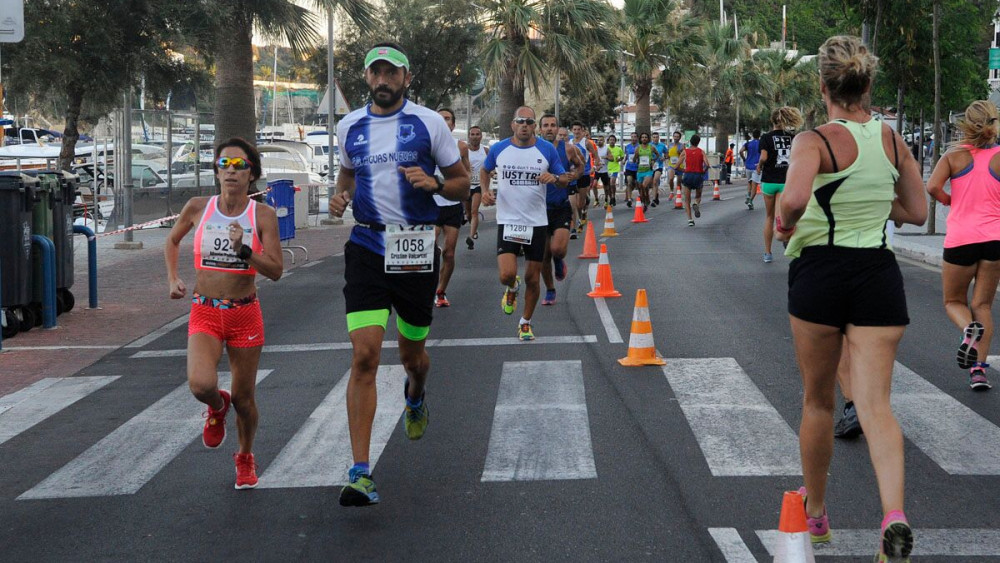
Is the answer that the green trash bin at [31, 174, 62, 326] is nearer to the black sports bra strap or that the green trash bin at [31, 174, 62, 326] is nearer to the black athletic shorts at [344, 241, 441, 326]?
the black athletic shorts at [344, 241, 441, 326]

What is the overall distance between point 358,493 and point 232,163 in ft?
5.75

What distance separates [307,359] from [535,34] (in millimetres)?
24606

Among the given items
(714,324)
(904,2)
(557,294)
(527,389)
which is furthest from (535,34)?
(527,389)

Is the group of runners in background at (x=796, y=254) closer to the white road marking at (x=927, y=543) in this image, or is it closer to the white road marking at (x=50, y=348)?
the white road marking at (x=927, y=543)

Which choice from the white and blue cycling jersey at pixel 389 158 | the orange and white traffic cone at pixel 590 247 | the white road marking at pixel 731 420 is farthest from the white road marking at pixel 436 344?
the orange and white traffic cone at pixel 590 247

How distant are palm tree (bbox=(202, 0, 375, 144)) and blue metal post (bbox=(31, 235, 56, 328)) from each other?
10.0 metres

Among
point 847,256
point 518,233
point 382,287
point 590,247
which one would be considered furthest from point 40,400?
point 590,247

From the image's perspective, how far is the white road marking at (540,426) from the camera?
6188mm

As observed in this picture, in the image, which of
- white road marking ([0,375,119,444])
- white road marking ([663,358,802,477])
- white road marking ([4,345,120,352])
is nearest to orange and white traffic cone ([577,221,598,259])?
white road marking ([4,345,120,352])

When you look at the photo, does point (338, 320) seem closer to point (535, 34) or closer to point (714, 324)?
point (714, 324)

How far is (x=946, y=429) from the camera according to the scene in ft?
22.8

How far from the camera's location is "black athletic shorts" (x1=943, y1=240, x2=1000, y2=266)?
26.3ft

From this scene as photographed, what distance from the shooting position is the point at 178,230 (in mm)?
6160

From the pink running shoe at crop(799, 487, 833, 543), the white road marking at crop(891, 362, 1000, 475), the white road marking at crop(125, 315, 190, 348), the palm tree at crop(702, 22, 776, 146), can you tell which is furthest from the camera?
the palm tree at crop(702, 22, 776, 146)
